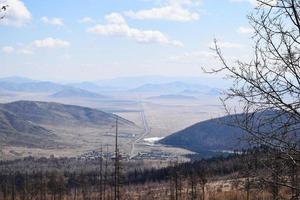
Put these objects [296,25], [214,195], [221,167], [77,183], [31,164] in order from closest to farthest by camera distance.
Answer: [296,25]
[214,195]
[221,167]
[77,183]
[31,164]

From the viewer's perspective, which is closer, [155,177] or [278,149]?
[278,149]

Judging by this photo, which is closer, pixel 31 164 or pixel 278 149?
pixel 278 149

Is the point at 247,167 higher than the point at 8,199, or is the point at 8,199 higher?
the point at 247,167

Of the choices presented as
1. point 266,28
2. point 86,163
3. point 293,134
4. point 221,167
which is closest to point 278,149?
point 293,134

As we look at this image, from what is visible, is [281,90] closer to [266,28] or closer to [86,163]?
[266,28]

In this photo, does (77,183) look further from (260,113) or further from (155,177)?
(260,113)

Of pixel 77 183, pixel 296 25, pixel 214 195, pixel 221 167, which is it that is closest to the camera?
pixel 296 25

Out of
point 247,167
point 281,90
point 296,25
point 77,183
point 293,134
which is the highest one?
point 296,25

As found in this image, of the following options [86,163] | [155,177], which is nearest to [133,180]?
[155,177]

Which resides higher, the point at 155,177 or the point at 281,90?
the point at 281,90
